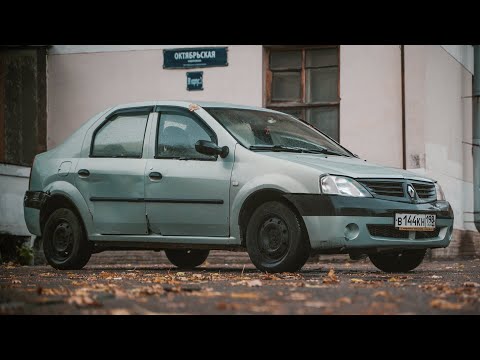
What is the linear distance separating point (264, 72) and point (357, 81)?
145 centimetres

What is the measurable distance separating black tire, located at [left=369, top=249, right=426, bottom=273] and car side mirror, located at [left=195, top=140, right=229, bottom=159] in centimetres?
195

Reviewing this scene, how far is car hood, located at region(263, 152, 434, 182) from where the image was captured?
910 centimetres

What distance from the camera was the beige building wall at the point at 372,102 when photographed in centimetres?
1440

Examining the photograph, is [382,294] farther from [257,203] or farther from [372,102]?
[372,102]

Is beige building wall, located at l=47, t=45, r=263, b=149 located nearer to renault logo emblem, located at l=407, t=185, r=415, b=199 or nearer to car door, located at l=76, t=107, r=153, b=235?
car door, located at l=76, t=107, r=153, b=235

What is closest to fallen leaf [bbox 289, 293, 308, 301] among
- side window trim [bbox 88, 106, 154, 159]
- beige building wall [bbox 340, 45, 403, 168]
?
side window trim [bbox 88, 106, 154, 159]

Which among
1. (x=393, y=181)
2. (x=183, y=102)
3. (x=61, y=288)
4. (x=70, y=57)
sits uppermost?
(x=70, y=57)

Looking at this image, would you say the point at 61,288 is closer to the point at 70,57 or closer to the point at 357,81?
the point at 357,81

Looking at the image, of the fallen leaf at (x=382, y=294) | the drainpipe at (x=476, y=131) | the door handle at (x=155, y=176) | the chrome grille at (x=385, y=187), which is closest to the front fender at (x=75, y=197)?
the door handle at (x=155, y=176)

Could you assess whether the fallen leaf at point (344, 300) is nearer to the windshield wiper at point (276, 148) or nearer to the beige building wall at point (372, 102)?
the windshield wiper at point (276, 148)

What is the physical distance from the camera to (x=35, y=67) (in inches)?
643

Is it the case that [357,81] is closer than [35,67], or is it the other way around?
[357,81]
